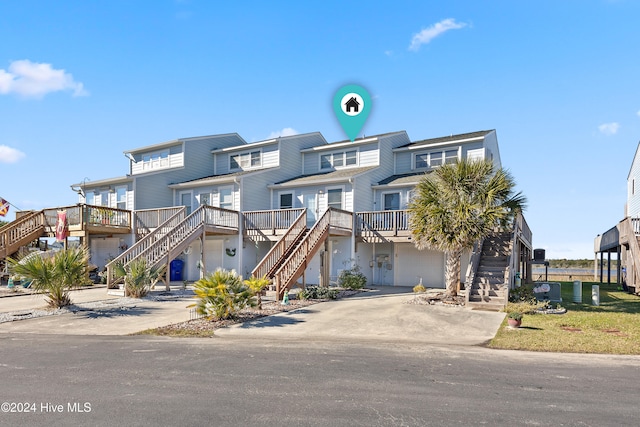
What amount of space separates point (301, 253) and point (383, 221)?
219 inches

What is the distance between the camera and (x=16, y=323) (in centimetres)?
1181

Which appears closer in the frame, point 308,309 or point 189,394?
point 189,394

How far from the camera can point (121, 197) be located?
93.3 ft

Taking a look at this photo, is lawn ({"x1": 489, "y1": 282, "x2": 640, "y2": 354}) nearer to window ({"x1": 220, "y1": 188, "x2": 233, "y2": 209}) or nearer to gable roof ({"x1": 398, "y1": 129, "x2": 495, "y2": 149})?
gable roof ({"x1": 398, "y1": 129, "x2": 495, "y2": 149})

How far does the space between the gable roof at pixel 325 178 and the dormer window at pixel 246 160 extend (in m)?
3.01

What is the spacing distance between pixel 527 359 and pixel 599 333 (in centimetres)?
400

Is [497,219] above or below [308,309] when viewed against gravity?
above

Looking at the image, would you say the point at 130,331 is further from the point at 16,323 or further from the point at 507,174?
the point at 507,174

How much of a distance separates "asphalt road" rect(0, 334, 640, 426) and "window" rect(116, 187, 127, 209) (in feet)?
67.5

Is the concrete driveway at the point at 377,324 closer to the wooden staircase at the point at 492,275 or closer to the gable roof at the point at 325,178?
the wooden staircase at the point at 492,275

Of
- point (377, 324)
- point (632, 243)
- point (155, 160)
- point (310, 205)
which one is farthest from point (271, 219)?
point (632, 243)

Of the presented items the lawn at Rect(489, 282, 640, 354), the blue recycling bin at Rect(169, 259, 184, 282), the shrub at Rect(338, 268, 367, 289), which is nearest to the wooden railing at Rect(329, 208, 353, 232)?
the shrub at Rect(338, 268, 367, 289)

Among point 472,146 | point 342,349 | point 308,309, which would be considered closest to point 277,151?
point 472,146

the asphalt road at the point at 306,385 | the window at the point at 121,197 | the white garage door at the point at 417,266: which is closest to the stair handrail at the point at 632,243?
the white garage door at the point at 417,266
